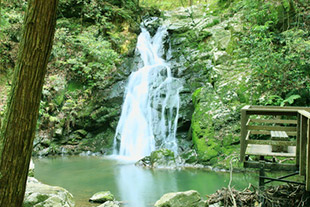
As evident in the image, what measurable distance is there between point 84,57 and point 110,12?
372 centimetres

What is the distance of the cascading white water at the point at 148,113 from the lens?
12266 mm

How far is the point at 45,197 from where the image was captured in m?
5.03

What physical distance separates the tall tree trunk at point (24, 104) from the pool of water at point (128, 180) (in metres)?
3.95

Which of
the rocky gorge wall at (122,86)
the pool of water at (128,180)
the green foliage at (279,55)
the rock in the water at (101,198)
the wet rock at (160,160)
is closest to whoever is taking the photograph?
the rock in the water at (101,198)

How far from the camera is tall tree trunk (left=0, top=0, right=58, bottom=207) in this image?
92.9 inches

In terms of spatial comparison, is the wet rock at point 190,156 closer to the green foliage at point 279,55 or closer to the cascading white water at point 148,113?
the cascading white water at point 148,113

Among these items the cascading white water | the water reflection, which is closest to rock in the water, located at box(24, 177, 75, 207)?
the water reflection

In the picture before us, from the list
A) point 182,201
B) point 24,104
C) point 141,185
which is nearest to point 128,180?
point 141,185

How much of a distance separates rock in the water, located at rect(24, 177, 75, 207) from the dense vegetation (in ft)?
18.7

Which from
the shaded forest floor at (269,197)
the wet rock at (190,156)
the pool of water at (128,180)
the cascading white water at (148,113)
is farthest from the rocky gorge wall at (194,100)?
the shaded forest floor at (269,197)

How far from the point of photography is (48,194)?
514 centimetres

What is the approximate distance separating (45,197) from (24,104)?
326cm

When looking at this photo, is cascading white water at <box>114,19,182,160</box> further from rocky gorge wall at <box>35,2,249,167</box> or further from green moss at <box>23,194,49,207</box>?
green moss at <box>23,194,49,207</box>

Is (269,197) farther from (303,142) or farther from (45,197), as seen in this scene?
(45,197)
